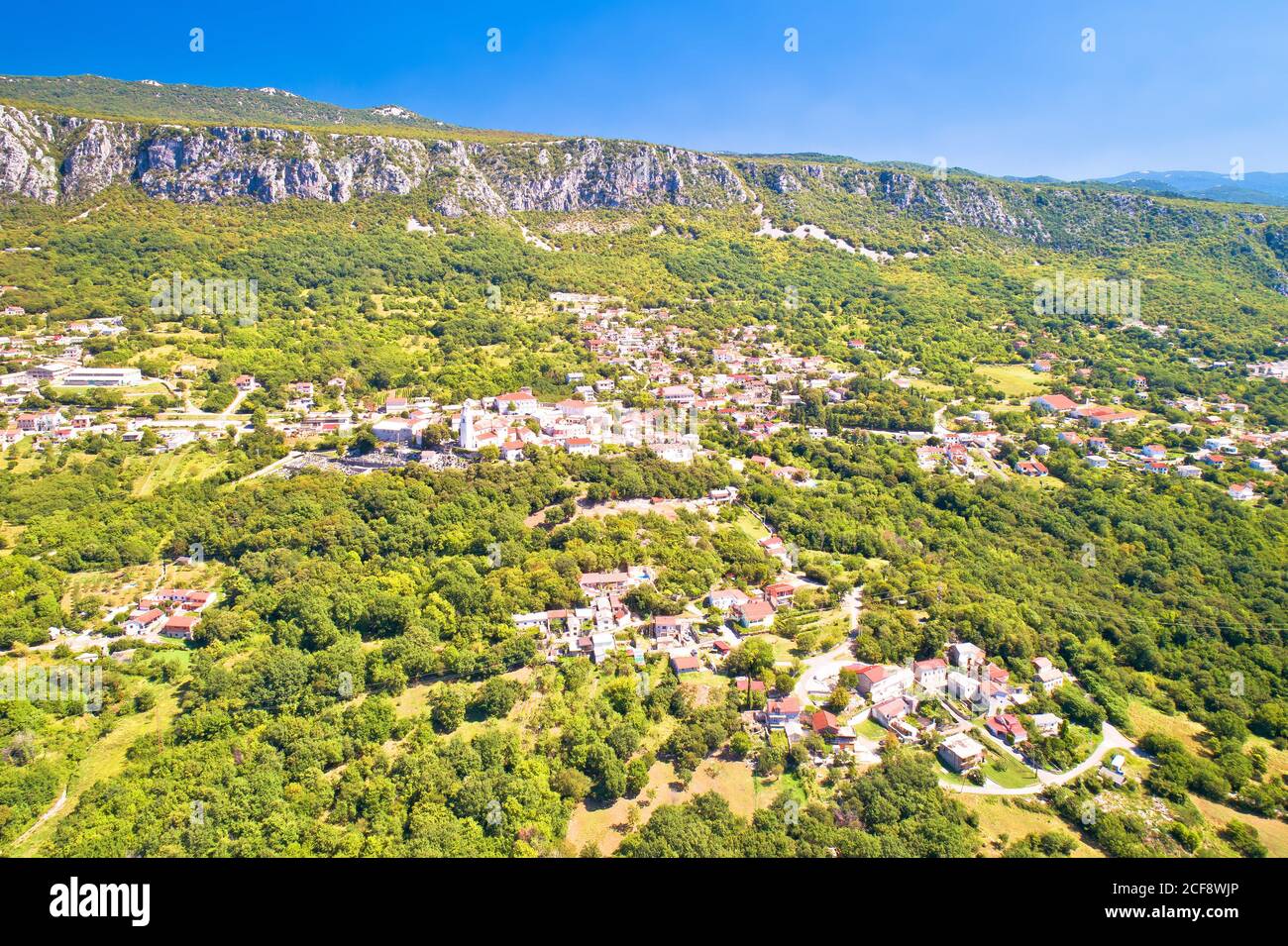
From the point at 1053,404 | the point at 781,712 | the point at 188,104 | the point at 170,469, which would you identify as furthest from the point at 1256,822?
the point at 188,104

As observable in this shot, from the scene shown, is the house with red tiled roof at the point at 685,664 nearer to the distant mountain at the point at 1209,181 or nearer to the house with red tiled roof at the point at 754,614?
the house with red tiled roof at the point at 754,614

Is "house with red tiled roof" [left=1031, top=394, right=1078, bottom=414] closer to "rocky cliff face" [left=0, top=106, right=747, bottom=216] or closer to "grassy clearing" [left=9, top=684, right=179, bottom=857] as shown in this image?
"grassy clearing" [left=9, top=684, right=179, bottom=857]

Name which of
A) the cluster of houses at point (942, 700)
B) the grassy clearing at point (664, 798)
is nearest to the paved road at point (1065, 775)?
the cluster of houses at point (942, 700)

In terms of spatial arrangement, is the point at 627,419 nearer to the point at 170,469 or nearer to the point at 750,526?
the point at 750,526

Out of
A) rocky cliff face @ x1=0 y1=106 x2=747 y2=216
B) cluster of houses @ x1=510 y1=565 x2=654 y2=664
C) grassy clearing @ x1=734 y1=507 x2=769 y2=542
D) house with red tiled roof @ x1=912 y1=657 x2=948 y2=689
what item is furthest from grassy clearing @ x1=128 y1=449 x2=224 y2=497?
rocky cliff face @ x1=0 y1=106 x2=747 y2=216

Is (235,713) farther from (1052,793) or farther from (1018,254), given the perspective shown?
(1018,254)

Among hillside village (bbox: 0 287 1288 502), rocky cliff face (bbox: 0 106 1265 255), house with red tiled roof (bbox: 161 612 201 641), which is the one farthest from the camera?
rocky cliff face (bbox: 0 106 1265 255)
